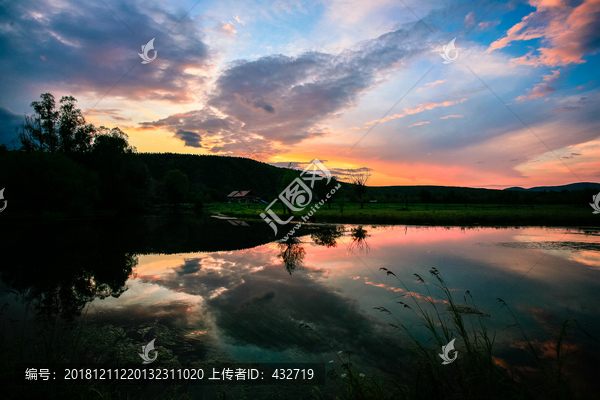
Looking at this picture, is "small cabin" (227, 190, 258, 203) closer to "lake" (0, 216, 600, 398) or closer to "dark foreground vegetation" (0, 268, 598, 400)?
"lake" (0, 216, 600, 398)

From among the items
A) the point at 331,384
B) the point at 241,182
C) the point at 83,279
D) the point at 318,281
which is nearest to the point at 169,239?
the point at 83,279

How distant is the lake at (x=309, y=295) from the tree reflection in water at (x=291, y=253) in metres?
0.11

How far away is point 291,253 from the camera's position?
54.1ft

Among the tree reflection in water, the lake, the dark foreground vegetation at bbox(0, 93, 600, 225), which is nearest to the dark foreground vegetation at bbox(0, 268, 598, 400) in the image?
the lake

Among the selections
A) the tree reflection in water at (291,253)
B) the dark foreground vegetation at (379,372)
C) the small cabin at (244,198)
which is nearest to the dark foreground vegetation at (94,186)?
the tree reflection in water at (291,253)

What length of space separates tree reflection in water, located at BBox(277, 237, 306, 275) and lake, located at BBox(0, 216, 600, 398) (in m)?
0.11

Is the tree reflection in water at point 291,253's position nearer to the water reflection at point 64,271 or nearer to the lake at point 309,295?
the lake at point 309,295

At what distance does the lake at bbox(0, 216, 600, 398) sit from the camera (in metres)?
5.92

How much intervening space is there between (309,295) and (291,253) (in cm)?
723

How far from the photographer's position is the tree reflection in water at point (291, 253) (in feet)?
45.2

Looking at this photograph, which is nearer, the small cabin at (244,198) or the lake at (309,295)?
the lake at (309,295)

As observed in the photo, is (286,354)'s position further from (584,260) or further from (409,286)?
(584,260)

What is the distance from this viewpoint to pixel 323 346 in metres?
5.95

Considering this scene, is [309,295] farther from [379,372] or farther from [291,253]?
[291,253]
